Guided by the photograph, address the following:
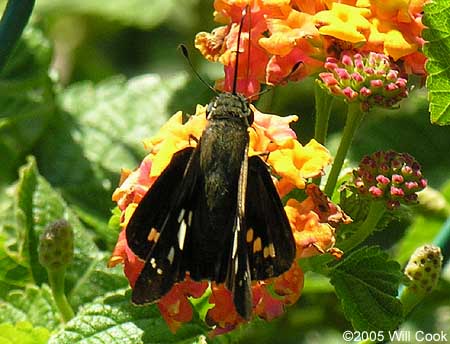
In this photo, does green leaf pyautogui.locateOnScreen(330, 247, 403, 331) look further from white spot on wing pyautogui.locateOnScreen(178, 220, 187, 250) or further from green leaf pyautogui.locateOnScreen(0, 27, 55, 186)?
green leaf pyautogui.locateOnScreen(0, 27, 55, 186)

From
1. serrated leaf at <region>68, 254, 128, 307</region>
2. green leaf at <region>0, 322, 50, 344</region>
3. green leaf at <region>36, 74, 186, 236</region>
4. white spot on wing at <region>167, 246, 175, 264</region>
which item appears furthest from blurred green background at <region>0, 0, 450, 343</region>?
white spot on wing at <region>167, 246, 175, 264</region>

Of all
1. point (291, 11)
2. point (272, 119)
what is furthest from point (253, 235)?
point (291, 11)

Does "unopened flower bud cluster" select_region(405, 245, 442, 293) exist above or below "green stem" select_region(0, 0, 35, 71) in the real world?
below

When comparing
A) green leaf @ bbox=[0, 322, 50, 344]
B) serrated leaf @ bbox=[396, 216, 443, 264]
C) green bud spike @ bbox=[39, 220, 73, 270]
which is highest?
green bud spike @ bbox=[39, 220, 73, 270]

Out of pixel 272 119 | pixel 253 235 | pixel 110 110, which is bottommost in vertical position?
pixel 110 110

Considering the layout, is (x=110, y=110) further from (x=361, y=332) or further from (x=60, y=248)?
(x=361, y=332)

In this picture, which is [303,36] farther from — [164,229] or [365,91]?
[164,229]
